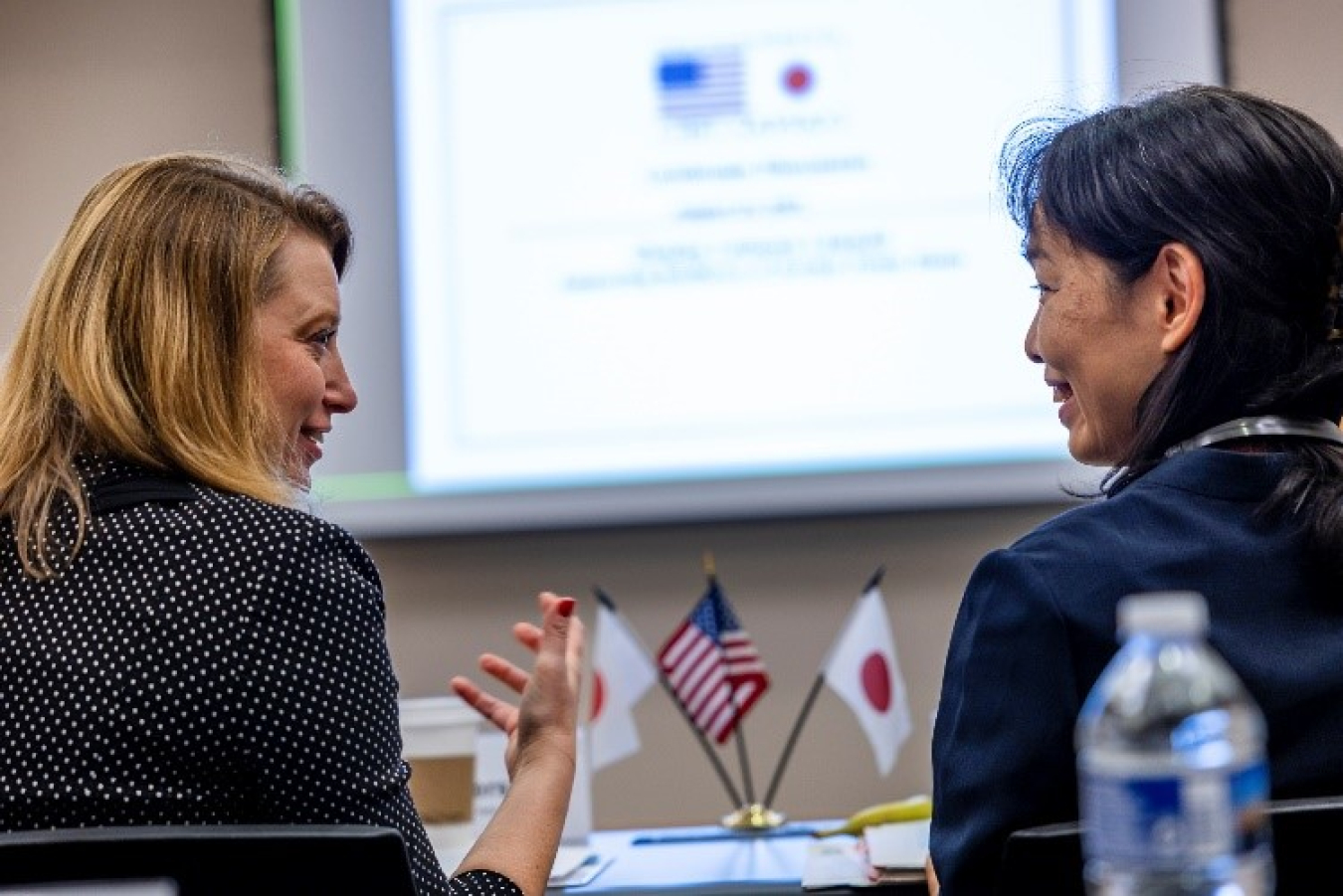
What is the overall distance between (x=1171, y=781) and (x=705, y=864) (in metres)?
1.52

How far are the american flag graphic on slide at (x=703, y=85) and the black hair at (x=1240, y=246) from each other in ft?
5.70

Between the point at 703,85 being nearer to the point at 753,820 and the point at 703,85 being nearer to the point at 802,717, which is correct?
the point at 802,717

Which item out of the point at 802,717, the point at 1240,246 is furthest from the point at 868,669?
the point at 1240,246

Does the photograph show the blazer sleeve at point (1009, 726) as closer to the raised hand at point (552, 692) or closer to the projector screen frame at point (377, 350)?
the raised hand at point (552, 692)

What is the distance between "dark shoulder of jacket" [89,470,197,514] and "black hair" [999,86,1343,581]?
2.88ft

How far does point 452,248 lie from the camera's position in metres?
3.30

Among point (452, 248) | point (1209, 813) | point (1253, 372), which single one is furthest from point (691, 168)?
point (1209, 813)

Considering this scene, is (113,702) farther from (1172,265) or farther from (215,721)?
(1172,265)

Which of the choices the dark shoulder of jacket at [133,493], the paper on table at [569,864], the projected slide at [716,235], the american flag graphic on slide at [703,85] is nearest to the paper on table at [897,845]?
the paper on table at [569,864]

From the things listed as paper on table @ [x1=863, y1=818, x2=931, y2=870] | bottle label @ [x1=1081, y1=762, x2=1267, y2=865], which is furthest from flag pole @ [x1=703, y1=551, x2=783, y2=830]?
bottle label @ [x1=1081, y1=762, x2=1267, y2=865]

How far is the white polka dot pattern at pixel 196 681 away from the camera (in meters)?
1.36

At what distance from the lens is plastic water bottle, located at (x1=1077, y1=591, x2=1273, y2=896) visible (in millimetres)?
843

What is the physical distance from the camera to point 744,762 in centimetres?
299

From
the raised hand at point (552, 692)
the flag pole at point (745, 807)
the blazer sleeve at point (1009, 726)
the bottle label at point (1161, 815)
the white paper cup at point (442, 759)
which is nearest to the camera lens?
the bottle label at point (1161, 815)
